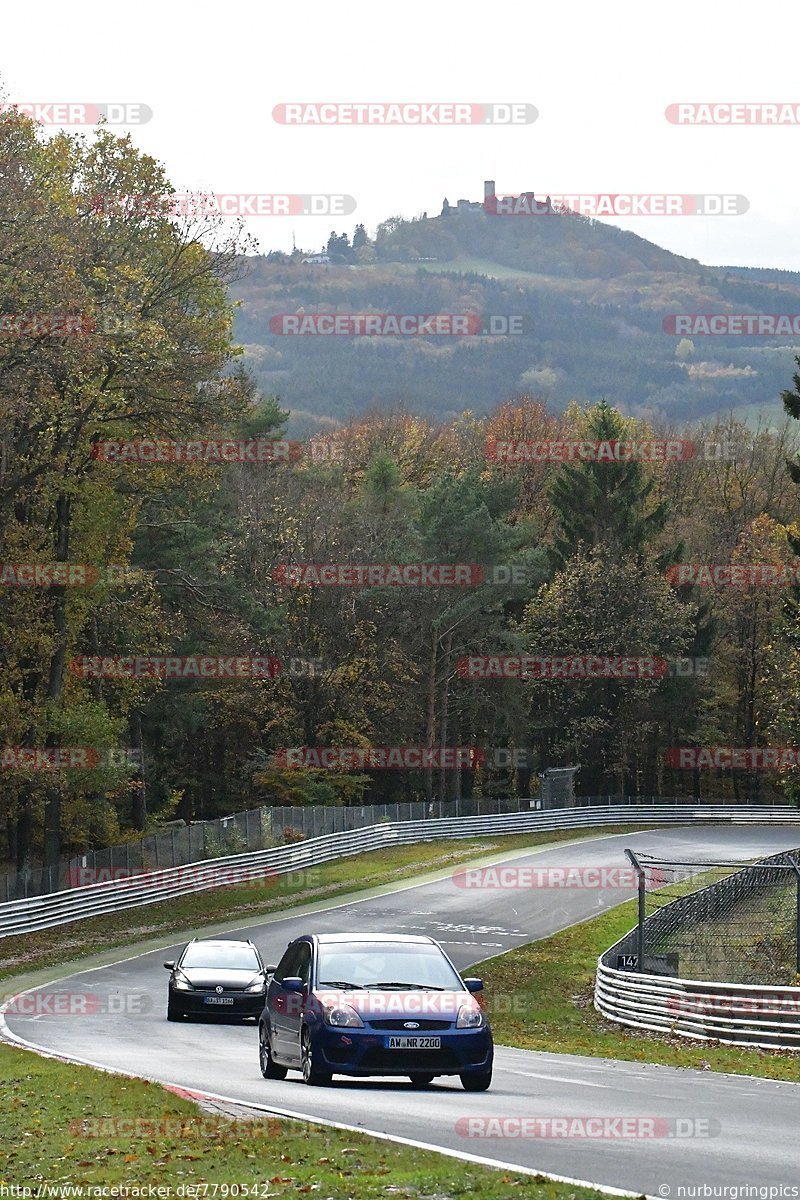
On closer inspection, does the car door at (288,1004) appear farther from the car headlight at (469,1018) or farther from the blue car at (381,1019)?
the car headlight at (469,1018)

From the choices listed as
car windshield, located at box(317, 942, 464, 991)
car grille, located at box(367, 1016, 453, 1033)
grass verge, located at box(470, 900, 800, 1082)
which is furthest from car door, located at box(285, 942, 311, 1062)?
grass verge, located at box(470, 900, 800, 1082)

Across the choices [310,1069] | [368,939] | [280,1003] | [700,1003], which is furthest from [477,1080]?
[700,1003]

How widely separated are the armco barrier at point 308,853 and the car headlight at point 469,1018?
24093 millimetres

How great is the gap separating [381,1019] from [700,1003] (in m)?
9.79

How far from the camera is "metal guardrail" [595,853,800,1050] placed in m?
20.3

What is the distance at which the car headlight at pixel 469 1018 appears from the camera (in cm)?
1349

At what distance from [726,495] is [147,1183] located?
84.2 m

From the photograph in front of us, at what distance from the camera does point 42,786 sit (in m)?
38.4

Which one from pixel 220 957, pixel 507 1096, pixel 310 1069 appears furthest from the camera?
pixel 220 957

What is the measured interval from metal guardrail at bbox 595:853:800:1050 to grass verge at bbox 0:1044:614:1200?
10.5 metres

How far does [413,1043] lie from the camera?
43.7ft

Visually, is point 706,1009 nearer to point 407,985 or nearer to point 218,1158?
point 407,985

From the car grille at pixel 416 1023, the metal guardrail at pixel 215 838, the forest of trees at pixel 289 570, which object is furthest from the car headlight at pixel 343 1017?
the metal guardrail at pixel 215 838

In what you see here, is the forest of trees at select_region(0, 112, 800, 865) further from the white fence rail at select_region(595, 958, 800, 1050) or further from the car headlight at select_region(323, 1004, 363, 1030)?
the car headlight at select_region(323, 1004, 363, 1030)
